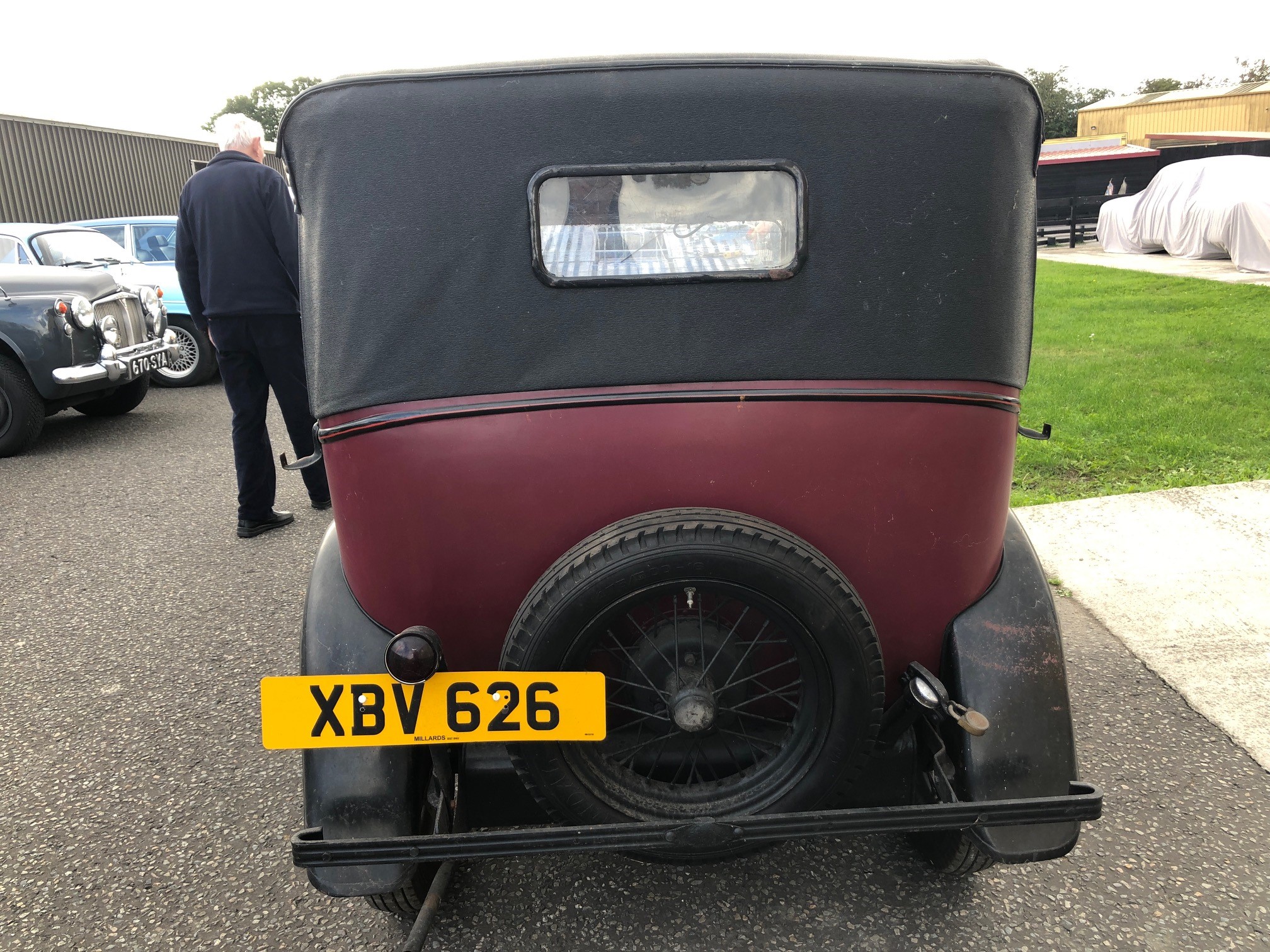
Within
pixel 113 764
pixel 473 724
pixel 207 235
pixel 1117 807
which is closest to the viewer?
pixel 473 724

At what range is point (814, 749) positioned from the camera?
1.90 m

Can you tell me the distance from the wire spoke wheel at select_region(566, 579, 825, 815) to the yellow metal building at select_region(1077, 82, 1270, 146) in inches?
1384

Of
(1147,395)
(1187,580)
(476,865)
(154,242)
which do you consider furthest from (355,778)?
(154,242)

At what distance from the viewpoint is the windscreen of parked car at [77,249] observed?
326 inches

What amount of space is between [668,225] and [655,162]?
13 cm

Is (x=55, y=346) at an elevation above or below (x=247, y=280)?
below

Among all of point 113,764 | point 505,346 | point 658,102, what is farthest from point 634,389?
point 113,764

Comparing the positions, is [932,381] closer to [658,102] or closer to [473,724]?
[658,102]

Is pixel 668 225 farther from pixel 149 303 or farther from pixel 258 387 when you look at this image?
pixel 149 303

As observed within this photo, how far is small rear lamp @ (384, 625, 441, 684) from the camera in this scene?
179 centimetres

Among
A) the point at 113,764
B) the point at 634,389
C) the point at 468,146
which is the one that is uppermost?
the point at 468,146

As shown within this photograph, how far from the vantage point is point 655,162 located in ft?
6.29

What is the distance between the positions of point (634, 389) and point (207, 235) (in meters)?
3.42

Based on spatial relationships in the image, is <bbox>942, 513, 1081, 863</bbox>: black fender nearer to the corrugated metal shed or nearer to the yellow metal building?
the corrugated metal shed
